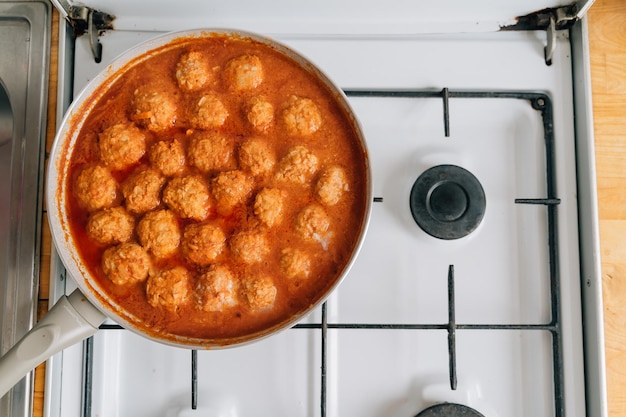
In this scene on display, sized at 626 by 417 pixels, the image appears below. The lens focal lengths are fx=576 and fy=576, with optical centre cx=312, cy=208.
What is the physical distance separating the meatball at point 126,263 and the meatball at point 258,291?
14cm

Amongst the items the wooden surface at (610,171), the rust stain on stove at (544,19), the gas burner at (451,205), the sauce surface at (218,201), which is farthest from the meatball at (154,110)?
the rust stain on stove at (544,19)

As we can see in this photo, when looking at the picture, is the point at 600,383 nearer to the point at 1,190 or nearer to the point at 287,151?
the point at 287,151

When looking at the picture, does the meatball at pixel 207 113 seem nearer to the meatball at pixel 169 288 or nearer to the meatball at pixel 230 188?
the meatball at pixel 230 188

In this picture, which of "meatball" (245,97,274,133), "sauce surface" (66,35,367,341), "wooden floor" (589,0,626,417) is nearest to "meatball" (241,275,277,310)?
"sauce surface" (66,35,367,341)

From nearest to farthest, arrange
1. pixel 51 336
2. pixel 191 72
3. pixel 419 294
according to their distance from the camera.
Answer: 1. pixel 51 336
2. pixel 191 72
3. pixel 419 294

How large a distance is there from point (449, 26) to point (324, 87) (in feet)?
0.89

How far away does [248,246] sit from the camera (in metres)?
0.80

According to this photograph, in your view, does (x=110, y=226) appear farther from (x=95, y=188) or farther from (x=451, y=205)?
(x=451, y=205)

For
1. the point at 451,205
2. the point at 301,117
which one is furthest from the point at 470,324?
the point at 301,117

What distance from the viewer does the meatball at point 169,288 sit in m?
0.80

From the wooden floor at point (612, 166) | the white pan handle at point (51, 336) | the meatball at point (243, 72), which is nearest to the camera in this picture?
the white pan handle at point (51, 336)

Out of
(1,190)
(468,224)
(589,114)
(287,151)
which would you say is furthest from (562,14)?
(1,190)

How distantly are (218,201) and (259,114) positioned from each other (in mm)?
138

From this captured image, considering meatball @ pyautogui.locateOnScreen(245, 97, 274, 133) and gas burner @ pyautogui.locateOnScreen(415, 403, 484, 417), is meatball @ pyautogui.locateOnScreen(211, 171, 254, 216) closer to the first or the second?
meatball @ pyautogui.locateOnScreen(245, 97, 274, 133)
